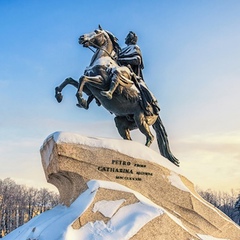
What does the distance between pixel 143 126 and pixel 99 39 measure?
7.27ft

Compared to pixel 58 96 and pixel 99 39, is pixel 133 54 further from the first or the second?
pixel 58 96

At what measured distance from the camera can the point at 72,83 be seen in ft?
27.5

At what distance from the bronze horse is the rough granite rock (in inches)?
43.3

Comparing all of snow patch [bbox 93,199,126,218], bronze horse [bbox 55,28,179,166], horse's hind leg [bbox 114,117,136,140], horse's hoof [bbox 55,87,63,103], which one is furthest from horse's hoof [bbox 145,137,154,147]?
snow patch [bbox 93,199,126,218]

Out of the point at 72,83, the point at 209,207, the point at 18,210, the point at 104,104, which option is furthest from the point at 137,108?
the point at 18,210

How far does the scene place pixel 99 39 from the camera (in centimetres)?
855

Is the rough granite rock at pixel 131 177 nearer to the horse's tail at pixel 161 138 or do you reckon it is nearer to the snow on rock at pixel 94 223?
the snow on rock at pixel 94 223

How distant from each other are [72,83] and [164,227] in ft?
12.4

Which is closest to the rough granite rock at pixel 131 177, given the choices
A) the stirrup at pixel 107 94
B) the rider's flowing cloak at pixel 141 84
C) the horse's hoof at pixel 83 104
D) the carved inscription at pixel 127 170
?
the carved inscription at pixel 127 170

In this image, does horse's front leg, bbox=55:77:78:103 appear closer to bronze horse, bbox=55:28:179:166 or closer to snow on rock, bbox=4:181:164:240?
bronze horse, bbox=55:28:179:166

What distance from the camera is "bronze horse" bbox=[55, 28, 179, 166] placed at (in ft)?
26.4

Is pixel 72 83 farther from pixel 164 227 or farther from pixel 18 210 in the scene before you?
pixel 18 210

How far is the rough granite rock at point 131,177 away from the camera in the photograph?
680 cm

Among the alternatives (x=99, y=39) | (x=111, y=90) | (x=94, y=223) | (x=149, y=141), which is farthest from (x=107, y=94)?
(x=94, y=223)
